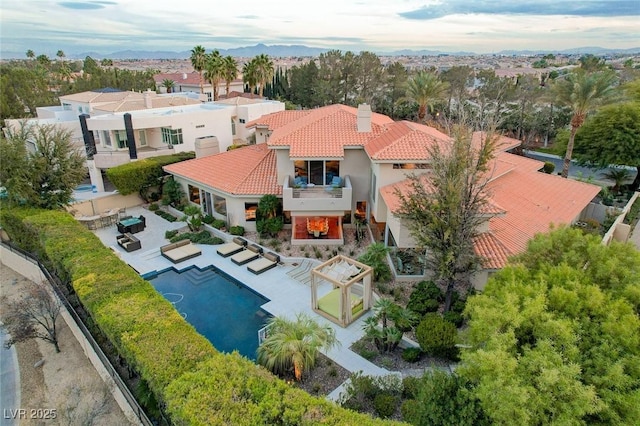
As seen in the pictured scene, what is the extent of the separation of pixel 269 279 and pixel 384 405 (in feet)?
34.6

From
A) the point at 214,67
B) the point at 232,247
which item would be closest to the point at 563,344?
the point at 232,247

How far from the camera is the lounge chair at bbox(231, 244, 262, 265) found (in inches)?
890

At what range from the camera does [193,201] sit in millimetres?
29953

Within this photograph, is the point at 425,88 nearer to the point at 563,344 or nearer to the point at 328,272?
the point at 328,272

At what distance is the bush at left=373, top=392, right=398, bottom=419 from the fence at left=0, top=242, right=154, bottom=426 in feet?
23.8

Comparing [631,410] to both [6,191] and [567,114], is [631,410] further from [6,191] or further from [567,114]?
[567,114]

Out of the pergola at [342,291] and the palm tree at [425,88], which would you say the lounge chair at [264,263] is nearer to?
the pergola at [342,291]

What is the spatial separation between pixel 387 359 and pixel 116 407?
10.6 m

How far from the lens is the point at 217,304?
62.7ft

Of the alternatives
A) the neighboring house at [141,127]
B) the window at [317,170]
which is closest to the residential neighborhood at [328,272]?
the window at [317,170]

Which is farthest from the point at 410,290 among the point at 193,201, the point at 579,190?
the point at 193,201

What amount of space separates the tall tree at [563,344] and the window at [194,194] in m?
23.8

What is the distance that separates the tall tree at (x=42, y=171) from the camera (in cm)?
2320

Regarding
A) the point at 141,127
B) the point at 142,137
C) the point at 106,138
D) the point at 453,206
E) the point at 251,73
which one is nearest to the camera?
the point at 453,206
